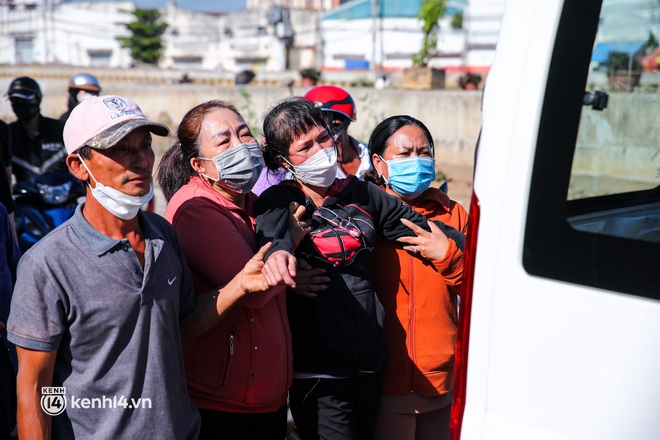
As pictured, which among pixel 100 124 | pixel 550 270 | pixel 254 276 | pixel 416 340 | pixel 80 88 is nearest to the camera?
pixel 550 270

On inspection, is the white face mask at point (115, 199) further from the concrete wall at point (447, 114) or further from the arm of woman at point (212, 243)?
the concrete wall at point (447, 114)

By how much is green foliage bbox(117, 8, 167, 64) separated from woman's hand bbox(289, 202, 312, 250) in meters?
51.8

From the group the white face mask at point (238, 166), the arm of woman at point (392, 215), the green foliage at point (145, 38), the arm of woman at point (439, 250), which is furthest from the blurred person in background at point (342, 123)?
the green foliage at point (145, 38)

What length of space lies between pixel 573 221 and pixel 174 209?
1429 mm

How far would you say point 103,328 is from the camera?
2012mm

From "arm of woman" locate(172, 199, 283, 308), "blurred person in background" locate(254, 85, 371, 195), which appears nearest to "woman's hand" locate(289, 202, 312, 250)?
"arm of woman" locate(172, 199, 283, 308)

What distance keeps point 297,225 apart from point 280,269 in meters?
0.37

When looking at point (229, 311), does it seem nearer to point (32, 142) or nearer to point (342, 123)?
point (342, 123)

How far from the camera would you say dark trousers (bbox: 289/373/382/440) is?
2.52 metres

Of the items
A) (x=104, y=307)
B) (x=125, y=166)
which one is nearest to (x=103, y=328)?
(x=104, y=307)

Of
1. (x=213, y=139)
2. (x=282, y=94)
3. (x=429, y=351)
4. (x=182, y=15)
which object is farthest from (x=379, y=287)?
(x=182, y=15)

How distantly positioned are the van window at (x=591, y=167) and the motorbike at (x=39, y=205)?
14.3ft

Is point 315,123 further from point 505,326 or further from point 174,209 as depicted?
point 505,326

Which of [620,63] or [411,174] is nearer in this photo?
[620,63]
